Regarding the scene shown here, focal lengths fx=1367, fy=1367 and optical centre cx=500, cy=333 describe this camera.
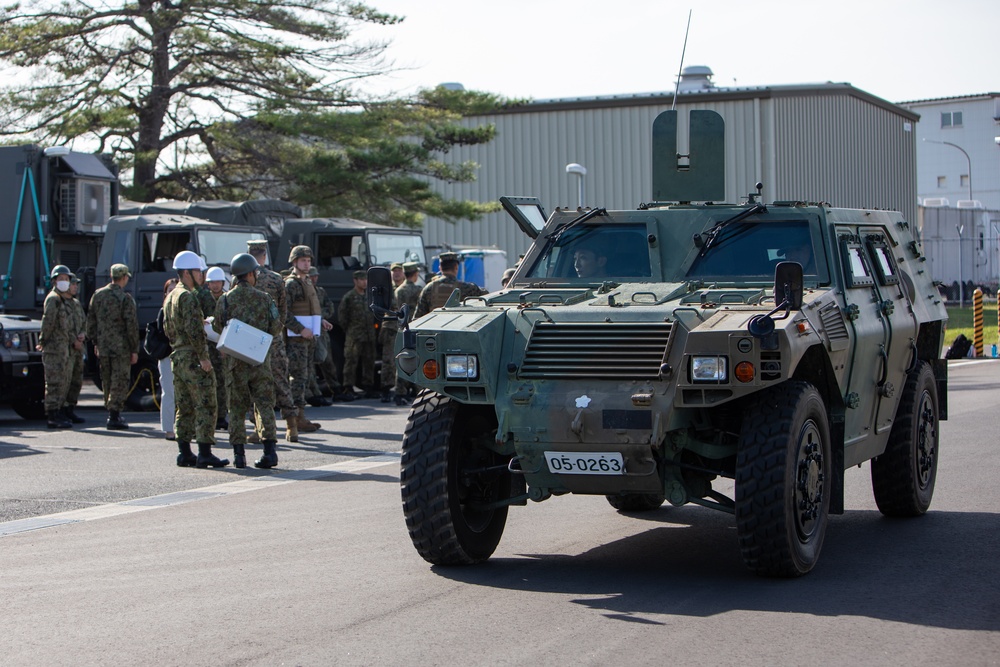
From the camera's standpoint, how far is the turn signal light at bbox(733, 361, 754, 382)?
673cm

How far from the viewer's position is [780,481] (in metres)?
6.73

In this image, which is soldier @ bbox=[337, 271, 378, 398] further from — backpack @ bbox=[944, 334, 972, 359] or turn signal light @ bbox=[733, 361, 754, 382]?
turn signal light @ bbox=[733, 361, 754, 382]

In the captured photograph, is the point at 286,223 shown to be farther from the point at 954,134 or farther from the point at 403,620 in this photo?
the point at 954,134

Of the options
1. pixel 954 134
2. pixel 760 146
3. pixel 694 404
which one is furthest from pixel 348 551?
pixel 954 134

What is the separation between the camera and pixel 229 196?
96.6 feet

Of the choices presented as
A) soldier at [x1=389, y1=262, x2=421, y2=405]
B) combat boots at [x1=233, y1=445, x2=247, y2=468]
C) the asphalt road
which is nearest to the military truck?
the asphalt road

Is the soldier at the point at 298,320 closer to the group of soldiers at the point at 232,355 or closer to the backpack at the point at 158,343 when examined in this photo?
the group of soldiers at the point at 232,355

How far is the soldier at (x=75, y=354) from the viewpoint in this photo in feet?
51.7

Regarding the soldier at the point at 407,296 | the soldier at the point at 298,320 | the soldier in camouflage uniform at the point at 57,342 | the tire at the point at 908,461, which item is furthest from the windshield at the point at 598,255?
the soldier at the point at 407,296

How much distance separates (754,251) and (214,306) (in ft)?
23.0

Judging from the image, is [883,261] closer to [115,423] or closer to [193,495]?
[193,495]

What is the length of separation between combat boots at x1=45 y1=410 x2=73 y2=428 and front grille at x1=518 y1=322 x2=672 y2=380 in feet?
32.9

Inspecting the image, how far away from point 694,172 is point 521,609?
4.50 metres

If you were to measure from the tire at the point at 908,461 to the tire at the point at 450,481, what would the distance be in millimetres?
2840
